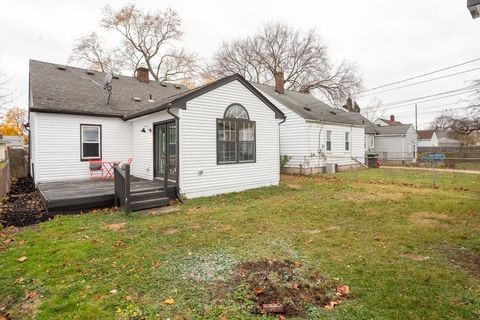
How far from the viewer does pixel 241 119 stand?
10.5m

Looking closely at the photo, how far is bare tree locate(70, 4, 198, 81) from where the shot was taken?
85.0ft

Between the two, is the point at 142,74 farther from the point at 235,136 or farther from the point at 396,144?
the point at 396,144

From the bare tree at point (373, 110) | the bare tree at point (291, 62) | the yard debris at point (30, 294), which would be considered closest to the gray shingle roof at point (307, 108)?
the bare tree at point (291, 62)

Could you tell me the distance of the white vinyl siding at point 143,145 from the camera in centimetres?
1038

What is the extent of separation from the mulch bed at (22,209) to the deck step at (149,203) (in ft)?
6.62

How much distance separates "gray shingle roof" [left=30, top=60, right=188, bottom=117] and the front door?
3.61 feet

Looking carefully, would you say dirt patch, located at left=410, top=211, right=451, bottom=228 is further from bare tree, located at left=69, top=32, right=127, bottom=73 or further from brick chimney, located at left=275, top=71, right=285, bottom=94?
bare tree, located at left=69, top=32, right=127, bottom=73

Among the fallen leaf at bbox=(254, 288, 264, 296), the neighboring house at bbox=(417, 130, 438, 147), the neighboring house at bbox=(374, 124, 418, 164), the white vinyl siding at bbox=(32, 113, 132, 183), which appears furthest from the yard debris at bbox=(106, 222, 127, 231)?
the neighboring house at bbox=(417, 130, 438, 147)

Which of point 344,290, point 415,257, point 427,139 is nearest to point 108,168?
point 344,290

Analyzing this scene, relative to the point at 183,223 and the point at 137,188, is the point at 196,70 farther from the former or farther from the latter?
the point at 183,223

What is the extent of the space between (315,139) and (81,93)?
1304 centimetres

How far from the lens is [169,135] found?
9.45 m

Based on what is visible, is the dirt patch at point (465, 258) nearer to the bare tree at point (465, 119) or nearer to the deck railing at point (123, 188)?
the deck railing at point (123, 188)

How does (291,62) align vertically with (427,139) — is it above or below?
above
